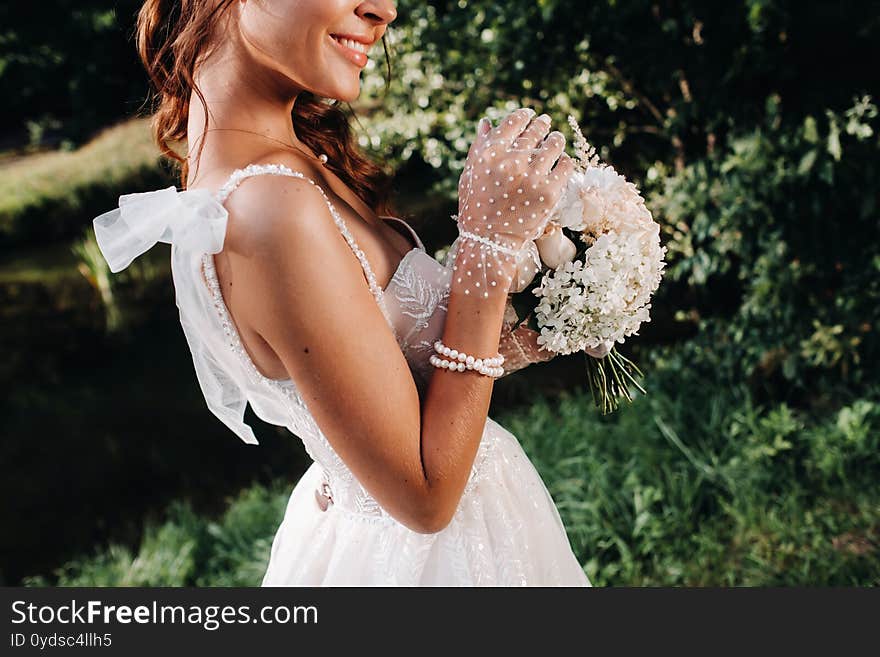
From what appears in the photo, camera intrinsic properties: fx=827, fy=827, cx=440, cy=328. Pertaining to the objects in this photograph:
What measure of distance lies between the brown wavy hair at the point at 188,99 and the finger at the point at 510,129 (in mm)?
478

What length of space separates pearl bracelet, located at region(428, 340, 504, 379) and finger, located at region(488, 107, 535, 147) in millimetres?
340

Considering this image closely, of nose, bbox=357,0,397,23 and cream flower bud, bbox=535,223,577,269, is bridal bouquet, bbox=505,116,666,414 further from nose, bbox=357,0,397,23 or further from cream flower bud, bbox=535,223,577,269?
nose, bbox=357,0,397,23

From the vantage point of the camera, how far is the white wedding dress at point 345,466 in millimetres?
1291

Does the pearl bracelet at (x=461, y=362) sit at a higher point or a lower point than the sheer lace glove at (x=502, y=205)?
lower

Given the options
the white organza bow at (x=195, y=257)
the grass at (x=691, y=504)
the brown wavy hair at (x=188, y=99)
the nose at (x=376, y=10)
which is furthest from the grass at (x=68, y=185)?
the nose at (x=376, y=10)

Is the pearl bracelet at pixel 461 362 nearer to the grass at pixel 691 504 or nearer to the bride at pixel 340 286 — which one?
the bride at pixel 340 286

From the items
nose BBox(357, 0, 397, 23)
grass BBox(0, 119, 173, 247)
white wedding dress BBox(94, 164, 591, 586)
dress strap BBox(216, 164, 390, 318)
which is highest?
nose BBox(357, 0, 397, 23)

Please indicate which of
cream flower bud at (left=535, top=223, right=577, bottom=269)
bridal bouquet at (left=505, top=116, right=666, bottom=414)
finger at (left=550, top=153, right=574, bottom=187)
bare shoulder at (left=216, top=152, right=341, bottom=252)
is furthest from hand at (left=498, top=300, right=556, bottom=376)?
bare shoulder at (left=216, top=152, right=341, bottom=252)

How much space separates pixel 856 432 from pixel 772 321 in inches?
22.1

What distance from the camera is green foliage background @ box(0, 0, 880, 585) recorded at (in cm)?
319

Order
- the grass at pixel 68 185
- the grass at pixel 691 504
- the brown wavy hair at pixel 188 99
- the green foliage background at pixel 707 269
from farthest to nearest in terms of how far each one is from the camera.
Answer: the grass at pixel 68 185
the green foliage background at pixel 707 269
the grass at pixel 691 504
the brown wavy hair at pixel 188 99

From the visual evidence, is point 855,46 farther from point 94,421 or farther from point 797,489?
point 94,421

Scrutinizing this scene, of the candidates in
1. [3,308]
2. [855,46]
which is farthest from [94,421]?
[855,46]

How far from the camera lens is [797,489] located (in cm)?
323
